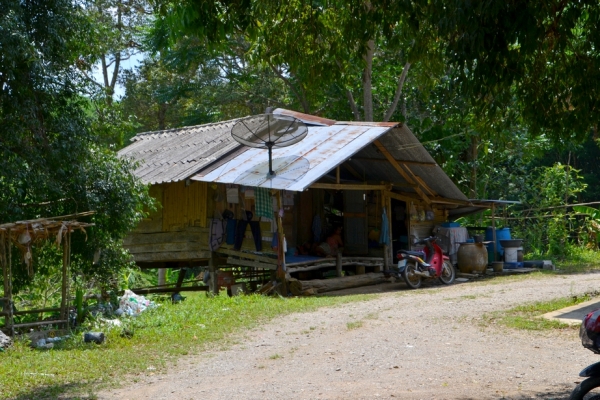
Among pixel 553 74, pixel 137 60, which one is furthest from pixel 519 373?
pixel 137 60

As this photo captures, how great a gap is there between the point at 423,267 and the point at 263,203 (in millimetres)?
3553

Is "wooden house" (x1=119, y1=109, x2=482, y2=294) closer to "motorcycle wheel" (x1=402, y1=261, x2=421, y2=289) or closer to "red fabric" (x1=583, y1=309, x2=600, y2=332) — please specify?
"motorcycle wheel" (x1=402, y1=261, x2=421, y2=289)

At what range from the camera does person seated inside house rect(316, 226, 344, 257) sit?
17141 mm

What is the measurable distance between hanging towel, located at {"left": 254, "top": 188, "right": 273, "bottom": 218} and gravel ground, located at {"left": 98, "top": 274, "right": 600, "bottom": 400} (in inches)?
175

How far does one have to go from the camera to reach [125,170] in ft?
38.7

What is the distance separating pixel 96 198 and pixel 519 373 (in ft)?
22.0

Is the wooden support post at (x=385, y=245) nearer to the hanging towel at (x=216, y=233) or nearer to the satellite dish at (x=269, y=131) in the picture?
the satellite dish at (x=269, y=131)

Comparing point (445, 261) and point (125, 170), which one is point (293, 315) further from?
point (445, 261)

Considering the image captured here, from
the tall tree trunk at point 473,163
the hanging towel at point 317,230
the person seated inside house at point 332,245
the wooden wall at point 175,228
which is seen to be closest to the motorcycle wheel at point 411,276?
the person seated inside house at point 332,245

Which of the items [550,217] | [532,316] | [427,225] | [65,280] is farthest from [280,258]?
[550,217]

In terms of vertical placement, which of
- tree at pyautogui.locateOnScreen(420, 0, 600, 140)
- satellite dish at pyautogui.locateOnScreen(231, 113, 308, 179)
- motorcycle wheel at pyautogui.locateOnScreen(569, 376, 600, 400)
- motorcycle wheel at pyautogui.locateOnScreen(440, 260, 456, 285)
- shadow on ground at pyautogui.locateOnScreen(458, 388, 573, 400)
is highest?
satellite dish at pyautogui.locateOnScreen(231, 113, 308, 179)

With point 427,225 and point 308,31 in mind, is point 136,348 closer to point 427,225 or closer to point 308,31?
point 308,31

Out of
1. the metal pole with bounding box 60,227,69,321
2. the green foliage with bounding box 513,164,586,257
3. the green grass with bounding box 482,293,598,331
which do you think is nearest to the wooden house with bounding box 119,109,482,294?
the green foliage with bounding box 513,164,586,257

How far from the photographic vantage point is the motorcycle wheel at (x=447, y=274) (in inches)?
626
